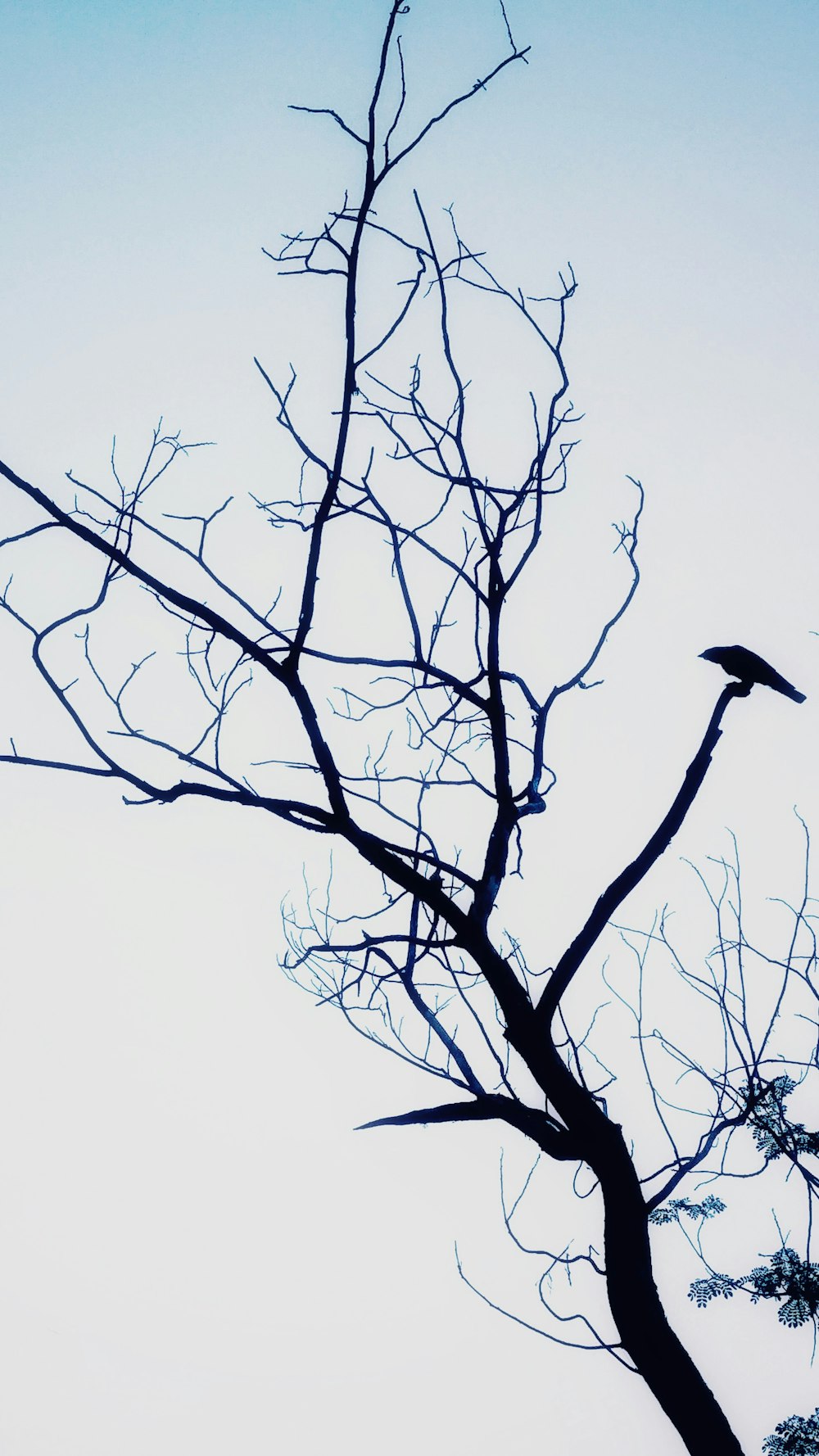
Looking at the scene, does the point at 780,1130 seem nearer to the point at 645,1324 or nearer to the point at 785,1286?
the point at 785,1286

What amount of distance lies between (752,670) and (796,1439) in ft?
10.5

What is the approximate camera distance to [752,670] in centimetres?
266

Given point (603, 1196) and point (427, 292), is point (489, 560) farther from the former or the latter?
point (603, 1196)

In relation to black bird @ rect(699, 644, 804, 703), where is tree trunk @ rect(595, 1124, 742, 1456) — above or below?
below

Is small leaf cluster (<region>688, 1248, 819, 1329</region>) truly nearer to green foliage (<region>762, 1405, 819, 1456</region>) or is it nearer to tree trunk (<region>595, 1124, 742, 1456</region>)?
green foliage (<region>762, 1405, 819, 1456</region>)

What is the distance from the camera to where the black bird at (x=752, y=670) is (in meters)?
2.64

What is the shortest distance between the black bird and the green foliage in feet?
10.1

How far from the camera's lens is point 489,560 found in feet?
9.21

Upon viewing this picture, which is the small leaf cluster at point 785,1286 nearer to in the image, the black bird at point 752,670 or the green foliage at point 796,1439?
the green foliage at point 796,1439

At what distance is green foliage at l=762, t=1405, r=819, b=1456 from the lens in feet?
11.5

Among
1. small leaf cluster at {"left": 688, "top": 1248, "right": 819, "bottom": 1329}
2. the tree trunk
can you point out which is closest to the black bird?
the tree trunk

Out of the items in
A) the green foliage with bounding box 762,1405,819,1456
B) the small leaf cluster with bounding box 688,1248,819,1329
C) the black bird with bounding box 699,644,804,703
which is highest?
the black bird with bounding box 699,644,804,703

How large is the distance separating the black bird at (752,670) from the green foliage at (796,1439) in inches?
121

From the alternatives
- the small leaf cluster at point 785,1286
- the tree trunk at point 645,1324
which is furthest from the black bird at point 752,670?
the small leaf cluster at point 785,1286
